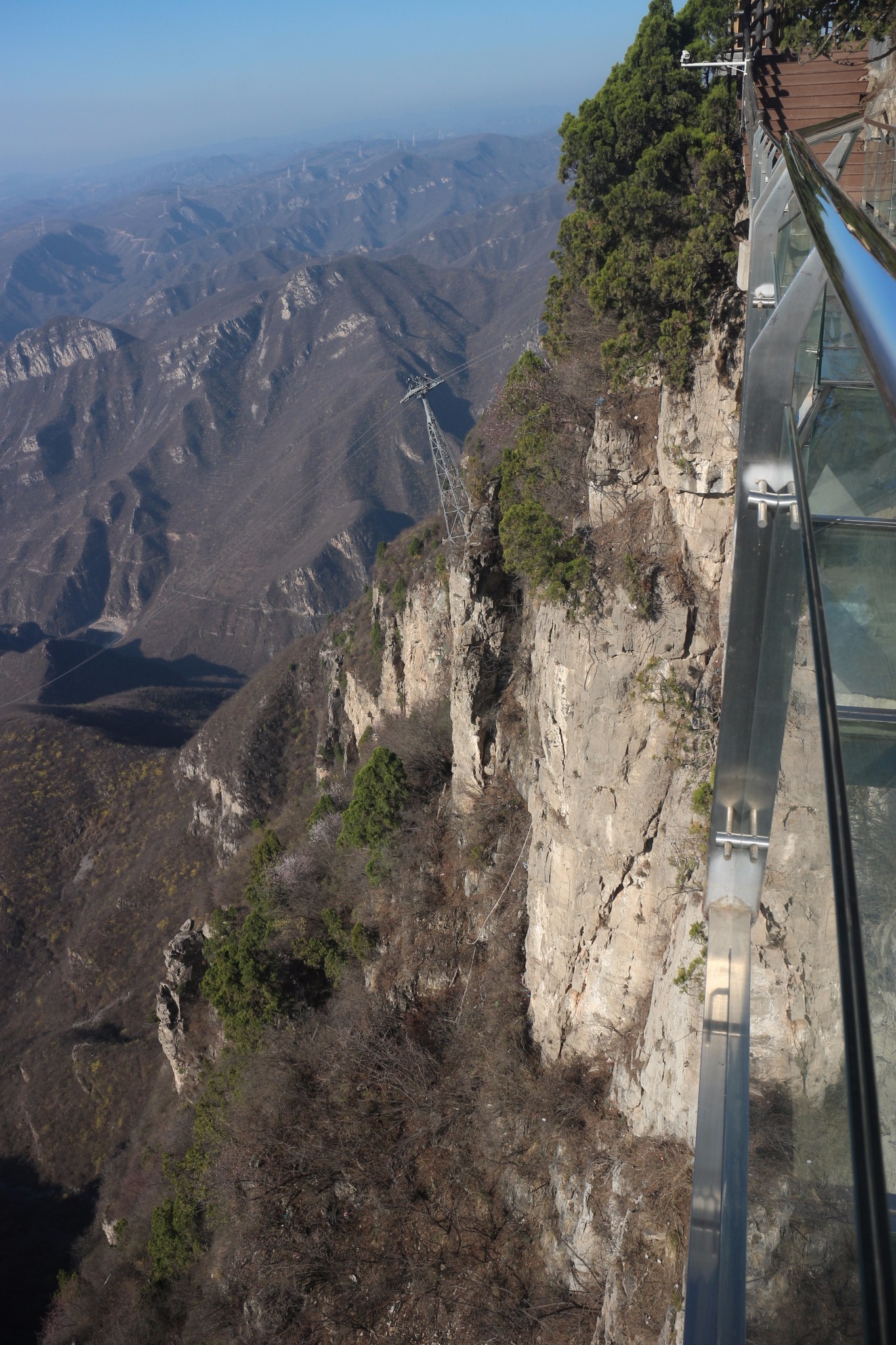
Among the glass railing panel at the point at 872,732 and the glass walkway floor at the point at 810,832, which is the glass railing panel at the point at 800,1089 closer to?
the glass walkway floor at the point at 810,832

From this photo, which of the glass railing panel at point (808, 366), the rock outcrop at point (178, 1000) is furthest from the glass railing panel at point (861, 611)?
the rock outcrop at point (178, 1000)

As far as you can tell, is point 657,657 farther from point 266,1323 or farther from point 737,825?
point 266,1323

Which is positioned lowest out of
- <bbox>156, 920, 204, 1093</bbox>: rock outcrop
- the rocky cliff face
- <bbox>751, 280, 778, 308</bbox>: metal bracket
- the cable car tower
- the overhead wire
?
<bbox>156, 920, 204, 1093</bbox>: rock outcrop

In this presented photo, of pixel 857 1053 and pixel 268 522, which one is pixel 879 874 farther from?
pixel 268 522

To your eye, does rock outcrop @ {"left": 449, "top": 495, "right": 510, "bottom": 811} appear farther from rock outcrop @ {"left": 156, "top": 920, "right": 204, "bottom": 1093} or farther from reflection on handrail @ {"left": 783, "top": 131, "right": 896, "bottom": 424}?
reflection on handrail @ {"left": 783, "top": 131, "right": 896, "bottom": 424}

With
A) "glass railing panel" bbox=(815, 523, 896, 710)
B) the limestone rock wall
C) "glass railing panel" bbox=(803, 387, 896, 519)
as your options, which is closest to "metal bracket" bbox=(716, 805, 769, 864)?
"glass railing panel" bbox=(815, 523, 896, 710)
